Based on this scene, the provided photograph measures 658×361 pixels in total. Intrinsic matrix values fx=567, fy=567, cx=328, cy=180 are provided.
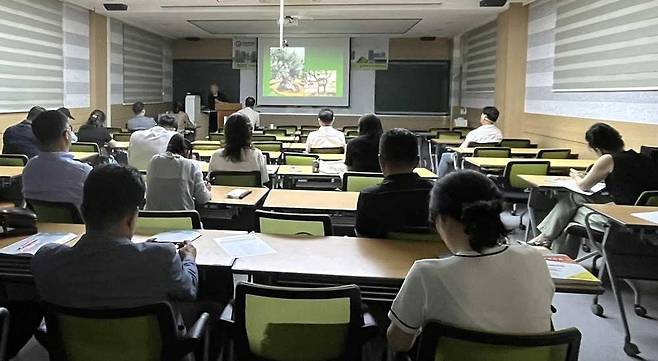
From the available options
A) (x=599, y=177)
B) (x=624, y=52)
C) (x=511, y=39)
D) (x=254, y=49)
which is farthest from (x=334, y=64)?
(x=599, y=177)

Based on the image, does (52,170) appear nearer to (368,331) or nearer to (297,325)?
(297,325)

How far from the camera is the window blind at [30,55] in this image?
26.7ft

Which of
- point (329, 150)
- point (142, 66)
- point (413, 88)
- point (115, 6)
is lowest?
point (329, 150)

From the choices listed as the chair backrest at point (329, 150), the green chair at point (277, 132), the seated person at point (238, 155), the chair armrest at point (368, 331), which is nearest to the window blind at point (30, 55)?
the green chair at point (277, 132)

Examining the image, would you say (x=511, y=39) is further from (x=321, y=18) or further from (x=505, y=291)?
(x=505, y=291)

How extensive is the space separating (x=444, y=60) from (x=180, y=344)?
1334 cm

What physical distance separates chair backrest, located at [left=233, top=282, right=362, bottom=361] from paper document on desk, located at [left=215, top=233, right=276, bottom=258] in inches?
19.8

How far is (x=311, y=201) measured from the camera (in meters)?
3.90

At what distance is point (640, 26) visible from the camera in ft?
19.9

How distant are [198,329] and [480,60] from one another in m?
11.1

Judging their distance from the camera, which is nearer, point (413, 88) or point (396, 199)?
point (396, 199)

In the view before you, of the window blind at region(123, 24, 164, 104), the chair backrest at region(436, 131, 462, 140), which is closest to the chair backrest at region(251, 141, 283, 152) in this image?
the chair backrest at region(436, 131, 462, 140)

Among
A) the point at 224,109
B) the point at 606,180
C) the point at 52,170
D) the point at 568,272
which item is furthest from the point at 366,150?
the point at 224,109

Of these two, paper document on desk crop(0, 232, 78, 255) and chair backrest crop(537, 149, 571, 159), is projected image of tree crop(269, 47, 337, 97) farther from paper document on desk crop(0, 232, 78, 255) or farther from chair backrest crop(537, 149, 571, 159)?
paper document on desk crop(0, 232, 78, 255)
